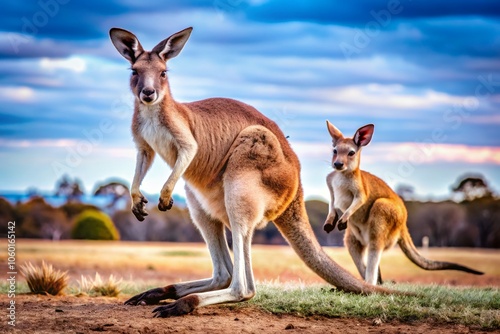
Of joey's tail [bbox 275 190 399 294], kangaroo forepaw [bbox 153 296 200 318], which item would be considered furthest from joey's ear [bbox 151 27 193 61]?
kangaroo forepaw [bbox 153 296 200 318]

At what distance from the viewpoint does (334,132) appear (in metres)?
9.27

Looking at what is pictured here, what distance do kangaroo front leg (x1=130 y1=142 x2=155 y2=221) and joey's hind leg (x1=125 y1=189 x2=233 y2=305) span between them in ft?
2.10

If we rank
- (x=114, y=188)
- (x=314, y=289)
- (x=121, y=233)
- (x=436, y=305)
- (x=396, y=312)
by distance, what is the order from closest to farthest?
(x=396, y=312) → (x=436, y=305) → (x=314, y=289) → (x=121, y=233) → (x=114, y=188)

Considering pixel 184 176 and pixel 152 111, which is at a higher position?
pixel 152 111

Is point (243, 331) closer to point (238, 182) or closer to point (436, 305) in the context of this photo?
point (238, 182)

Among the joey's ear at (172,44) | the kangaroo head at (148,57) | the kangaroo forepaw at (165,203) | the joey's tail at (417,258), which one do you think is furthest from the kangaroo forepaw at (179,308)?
the joey's tail at (417,258)

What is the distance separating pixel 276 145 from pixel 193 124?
0.92 metres

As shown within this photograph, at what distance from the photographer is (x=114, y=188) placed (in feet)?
82.2

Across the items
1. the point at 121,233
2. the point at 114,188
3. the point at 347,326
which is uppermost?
the point at 114,188

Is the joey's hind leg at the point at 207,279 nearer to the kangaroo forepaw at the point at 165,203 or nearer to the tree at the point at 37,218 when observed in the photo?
the kangaroo forepaw at the point at 165,203

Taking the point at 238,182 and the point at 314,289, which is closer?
the point at 238,182

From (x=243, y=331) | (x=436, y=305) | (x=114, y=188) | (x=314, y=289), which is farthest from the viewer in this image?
(x=114, y=188)

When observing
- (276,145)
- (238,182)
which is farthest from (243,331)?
(276,145)

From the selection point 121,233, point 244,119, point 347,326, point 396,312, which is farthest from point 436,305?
point 121,233
